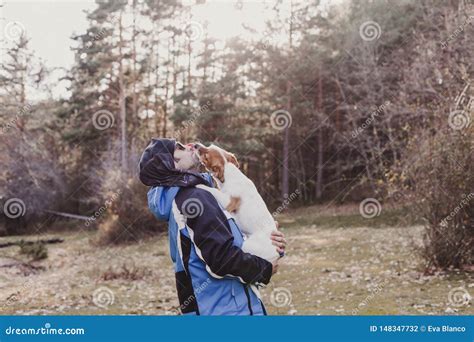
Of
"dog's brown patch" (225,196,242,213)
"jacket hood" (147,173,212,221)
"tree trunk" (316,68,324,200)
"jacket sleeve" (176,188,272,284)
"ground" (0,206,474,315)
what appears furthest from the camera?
"tree trunk" (316,68,324,200)

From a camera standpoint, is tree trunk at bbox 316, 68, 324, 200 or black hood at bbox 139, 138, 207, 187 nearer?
black hood at bbox 139, 138, 207, 187

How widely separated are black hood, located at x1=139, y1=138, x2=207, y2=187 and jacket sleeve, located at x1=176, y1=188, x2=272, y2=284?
57 millimetres

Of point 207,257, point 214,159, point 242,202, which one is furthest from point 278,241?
point 214,159

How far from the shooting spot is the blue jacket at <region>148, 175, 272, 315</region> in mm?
2059

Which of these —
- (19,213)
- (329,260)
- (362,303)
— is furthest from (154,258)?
(19,213)

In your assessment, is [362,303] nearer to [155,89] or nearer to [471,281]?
[471,281]

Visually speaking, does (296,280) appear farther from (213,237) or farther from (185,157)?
(213,237)

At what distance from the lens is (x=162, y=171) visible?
2199mm

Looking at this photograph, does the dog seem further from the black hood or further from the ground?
the ground

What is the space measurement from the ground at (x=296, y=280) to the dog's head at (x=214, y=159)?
13.9 ft

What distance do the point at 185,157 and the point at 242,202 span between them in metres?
0.31

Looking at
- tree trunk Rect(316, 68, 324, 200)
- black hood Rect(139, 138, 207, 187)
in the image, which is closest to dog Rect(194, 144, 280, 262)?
black hood Rect(139, 138, 207, 187)

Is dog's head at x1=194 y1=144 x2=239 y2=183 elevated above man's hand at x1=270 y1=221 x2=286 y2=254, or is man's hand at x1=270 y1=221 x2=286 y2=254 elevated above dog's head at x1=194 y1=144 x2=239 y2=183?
dog's head at x1=194 y1=144 x2=239 y2=183
